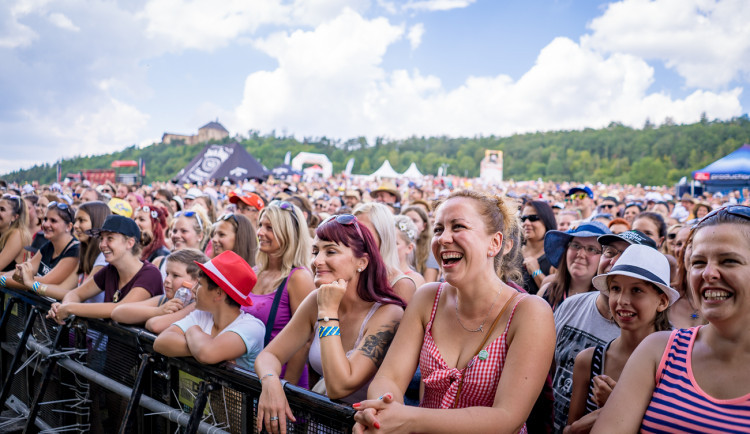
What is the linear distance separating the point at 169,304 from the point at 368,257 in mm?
1452

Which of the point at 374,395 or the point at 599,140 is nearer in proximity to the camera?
the point at 374,395

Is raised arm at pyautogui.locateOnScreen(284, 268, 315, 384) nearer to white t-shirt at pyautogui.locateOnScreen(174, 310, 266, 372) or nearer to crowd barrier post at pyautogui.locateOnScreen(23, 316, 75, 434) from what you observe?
white t-shirt at pyautogui.locateOnScreen(174, 310, 266, 372)

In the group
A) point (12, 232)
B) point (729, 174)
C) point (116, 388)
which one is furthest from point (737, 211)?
point (729, 174)

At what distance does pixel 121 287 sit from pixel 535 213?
142 inches

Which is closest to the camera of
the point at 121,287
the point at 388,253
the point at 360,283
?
the point at 360,283

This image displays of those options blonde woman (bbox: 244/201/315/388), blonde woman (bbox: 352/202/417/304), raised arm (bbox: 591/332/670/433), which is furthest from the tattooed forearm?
blonde woman (bbox: 352/202/417/304)

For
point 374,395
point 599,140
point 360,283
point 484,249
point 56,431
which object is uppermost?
point 599,140

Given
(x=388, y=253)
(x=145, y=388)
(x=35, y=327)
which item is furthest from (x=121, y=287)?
(x=388, y=253)

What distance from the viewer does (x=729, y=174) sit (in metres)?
24.0

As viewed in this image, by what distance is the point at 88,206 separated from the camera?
193 inches

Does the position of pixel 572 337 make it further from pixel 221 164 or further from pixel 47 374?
pixel 221 164

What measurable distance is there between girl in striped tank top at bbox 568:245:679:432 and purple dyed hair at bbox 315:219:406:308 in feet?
2.85

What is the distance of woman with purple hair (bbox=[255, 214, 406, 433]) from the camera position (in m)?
2.16

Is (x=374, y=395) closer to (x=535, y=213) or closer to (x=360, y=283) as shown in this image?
(x=360, y=283)
